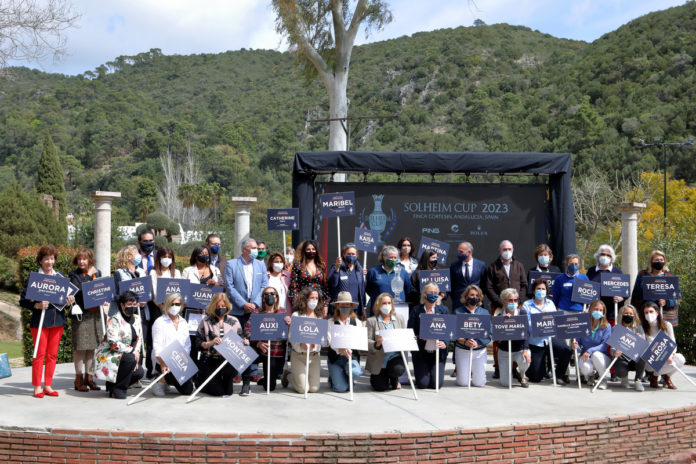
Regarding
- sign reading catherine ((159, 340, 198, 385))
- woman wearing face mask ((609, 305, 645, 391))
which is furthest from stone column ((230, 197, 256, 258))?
woman wearing face mask ((609, 305, 645, 391))

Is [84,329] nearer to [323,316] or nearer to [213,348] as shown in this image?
[213,348]

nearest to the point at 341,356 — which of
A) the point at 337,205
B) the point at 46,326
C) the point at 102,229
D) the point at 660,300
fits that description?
the point at 337,205

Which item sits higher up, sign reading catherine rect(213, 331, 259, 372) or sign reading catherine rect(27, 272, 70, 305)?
sign reading catherine rect(27, 272, 70, 305)

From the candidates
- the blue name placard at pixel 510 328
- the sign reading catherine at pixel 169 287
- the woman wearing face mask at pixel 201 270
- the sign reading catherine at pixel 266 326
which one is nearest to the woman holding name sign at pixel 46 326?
the sign reading catherine at pixel 169 287

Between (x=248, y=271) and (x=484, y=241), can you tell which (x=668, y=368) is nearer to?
(x=484, y=241)

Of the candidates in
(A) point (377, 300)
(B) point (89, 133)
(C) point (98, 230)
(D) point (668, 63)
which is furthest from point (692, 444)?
(B) point (89, 133)

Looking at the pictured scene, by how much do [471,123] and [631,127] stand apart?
915 inches

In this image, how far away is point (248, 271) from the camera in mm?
9836

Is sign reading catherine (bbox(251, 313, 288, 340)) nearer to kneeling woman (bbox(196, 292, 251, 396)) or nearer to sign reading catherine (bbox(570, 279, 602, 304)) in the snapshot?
kneeling woman (bbox(196, 292, 251, 396))

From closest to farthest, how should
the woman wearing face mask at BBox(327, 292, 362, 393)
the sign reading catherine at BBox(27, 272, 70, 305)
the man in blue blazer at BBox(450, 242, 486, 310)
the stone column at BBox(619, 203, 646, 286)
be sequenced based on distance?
the sign reading catherine at BBox(27, 272, 70, 305), the woman wearing face mask at BBox(327, 292, 362, 393), the man in blue blazer at BBox(450, 242, 486, 310), the stone column at BBox(619, 203, 646, 286)

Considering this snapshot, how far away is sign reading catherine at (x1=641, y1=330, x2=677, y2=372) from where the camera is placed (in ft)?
30.0

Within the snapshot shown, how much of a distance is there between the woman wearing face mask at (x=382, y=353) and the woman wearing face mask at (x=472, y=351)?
897mm

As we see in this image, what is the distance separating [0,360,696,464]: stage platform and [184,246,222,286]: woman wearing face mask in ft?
5.81

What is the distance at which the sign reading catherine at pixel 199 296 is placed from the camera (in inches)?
364
